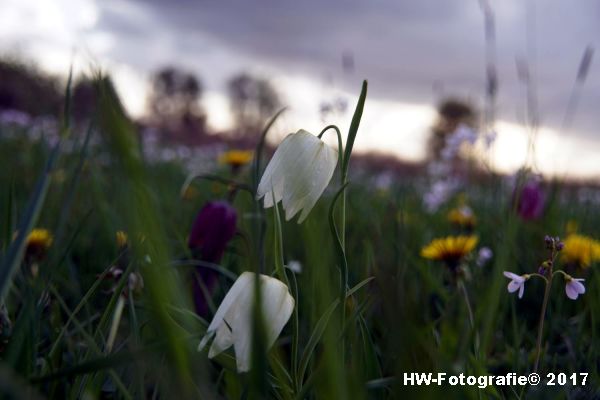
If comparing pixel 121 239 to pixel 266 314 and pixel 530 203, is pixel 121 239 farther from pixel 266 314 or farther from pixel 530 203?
pixel 530 203

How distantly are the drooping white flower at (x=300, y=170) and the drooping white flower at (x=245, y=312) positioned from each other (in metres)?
0.10

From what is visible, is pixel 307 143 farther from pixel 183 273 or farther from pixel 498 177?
pixel 498 177

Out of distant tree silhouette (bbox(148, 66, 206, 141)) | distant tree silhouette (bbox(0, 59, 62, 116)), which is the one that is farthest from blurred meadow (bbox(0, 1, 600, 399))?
distant tree silhouette (bbox(148, 66, 206, 141))

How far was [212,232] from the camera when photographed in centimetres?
98

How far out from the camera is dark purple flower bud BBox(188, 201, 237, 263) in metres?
0.98

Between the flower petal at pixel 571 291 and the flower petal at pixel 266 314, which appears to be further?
the flower petal at pixel 571 291

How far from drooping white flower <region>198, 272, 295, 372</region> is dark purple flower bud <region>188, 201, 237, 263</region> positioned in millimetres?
457

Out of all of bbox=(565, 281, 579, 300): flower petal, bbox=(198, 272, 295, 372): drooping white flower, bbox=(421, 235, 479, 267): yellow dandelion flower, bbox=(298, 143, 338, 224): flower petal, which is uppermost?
bbox=(298, 143, 338, 224): flower petal

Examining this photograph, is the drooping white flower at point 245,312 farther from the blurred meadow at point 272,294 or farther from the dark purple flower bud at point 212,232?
the dark purple flower bud at point 212,232

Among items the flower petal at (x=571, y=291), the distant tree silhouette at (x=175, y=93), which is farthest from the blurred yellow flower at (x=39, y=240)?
the distant tree silhouette at (x=175, y=93)

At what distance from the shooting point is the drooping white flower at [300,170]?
23.7 inches

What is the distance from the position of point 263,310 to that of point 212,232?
1.86 feet

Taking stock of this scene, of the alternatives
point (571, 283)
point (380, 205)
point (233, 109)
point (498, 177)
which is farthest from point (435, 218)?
point (233, 109)

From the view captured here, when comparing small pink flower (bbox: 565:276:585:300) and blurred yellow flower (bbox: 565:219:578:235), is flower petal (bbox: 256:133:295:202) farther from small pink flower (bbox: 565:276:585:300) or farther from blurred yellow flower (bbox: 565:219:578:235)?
blurred yellow flower (bbox: 565:219:578:235)
